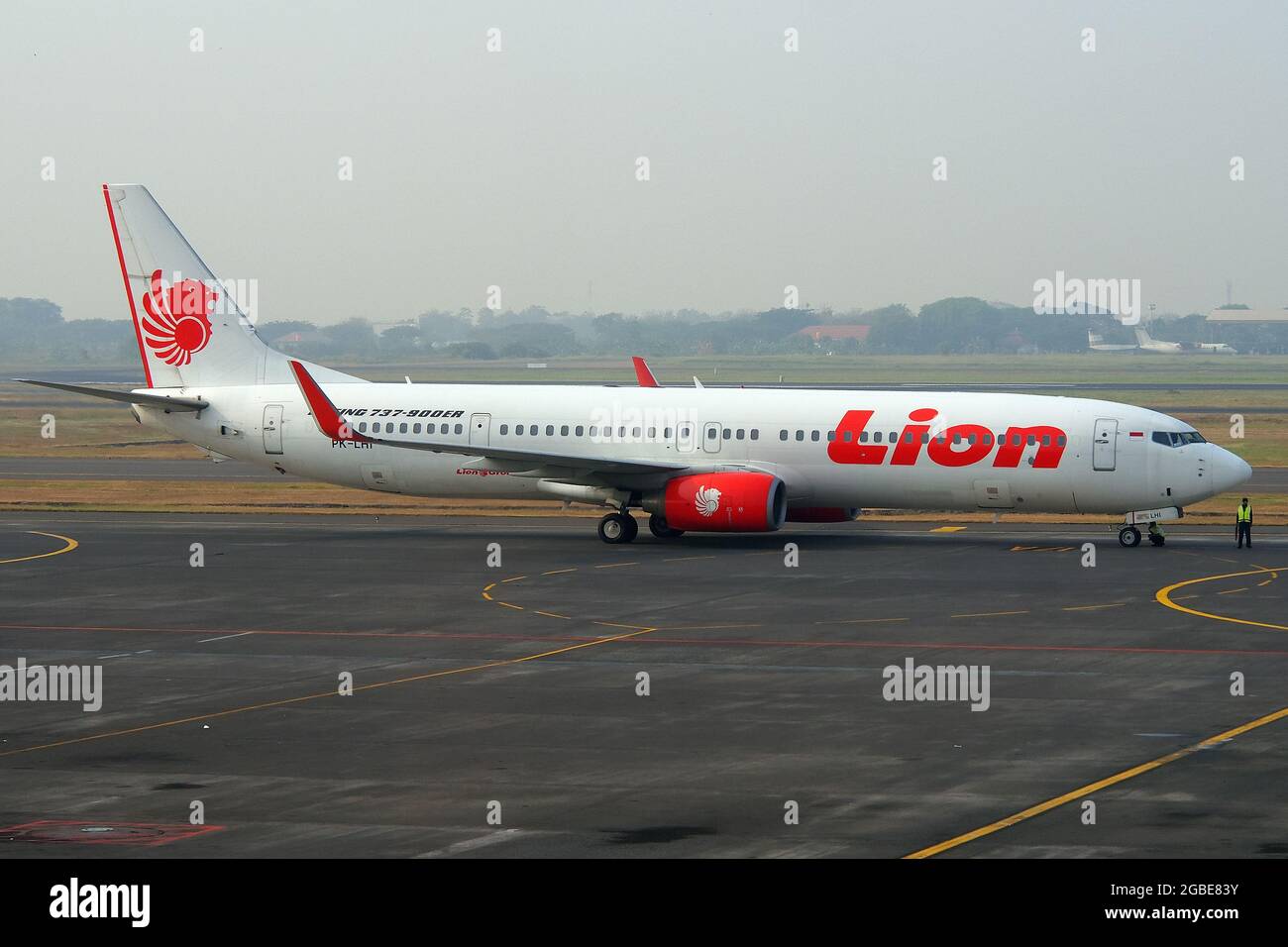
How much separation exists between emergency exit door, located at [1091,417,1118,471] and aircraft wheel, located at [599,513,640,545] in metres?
13.4

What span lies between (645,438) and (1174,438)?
600 inches

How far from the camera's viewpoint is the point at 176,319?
53500 millimetres

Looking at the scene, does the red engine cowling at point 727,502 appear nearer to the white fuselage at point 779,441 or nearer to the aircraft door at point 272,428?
the white fuselage at point 779,441

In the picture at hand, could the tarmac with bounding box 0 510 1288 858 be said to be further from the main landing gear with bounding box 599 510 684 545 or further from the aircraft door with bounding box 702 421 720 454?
the aircraft door with bounding box 702 421 720 454

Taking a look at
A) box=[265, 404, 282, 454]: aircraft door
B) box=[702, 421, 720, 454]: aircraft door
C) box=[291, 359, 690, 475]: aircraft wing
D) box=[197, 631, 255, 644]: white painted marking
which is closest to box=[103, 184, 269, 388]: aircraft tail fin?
box=[265, 404, 282, 454]: aircraft door

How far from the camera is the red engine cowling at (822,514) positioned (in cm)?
4922

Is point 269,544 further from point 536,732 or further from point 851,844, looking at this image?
point 851,844

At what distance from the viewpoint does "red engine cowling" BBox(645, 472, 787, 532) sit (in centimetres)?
4569

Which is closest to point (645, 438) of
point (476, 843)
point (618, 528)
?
point (618, 528)

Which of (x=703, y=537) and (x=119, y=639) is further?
(x=703, y=537)

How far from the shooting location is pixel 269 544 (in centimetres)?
4772

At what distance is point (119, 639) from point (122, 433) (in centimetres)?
7526

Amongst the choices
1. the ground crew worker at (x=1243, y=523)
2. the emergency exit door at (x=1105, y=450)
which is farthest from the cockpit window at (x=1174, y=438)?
the ground crew worker at (x=1243, y=523)
